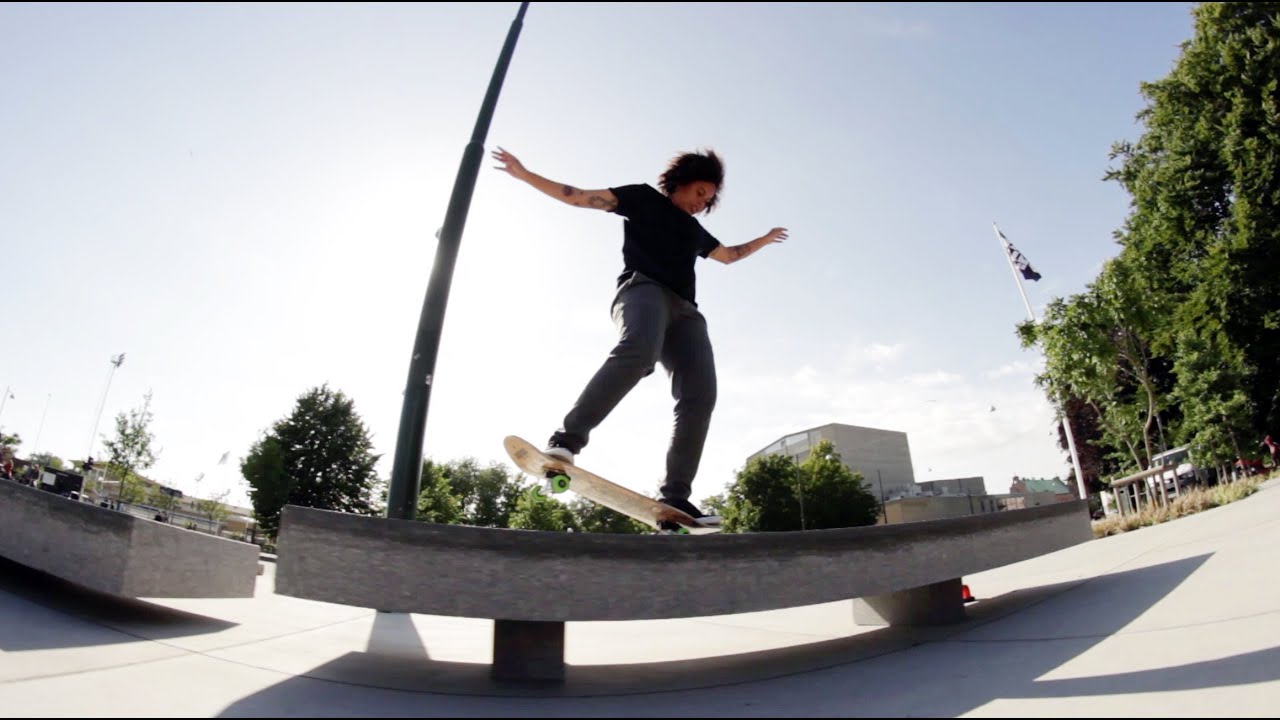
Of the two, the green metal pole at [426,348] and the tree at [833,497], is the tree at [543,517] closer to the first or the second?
the tree at [833,497]

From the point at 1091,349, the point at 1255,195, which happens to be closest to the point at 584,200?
the point at 1091,349

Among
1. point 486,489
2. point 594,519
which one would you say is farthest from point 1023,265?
point 486,489

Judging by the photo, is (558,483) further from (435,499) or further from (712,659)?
(435,499)

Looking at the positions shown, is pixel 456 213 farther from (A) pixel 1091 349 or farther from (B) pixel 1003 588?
(A) pixel 1091 349

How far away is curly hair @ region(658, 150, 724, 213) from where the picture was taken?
385 cm

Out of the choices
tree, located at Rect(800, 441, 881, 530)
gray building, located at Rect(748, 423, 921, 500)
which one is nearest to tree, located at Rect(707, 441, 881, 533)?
tree, located at Rect(800, 441, 881, 530)

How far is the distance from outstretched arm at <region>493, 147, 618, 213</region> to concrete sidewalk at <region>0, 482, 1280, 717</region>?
2365 millimetres

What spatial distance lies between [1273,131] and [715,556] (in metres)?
26.9

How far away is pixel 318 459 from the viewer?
32.7 metres

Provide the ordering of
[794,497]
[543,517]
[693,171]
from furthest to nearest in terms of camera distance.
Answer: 1. [543,517]
2. [794,497]
3. [693,171]

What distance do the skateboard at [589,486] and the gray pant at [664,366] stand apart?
0.38 feet

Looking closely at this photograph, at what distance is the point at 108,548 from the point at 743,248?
3.91 meters

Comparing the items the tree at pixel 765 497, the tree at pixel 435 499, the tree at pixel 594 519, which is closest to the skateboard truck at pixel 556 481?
the tree at pixel 435 499

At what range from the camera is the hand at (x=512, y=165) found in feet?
10.3
